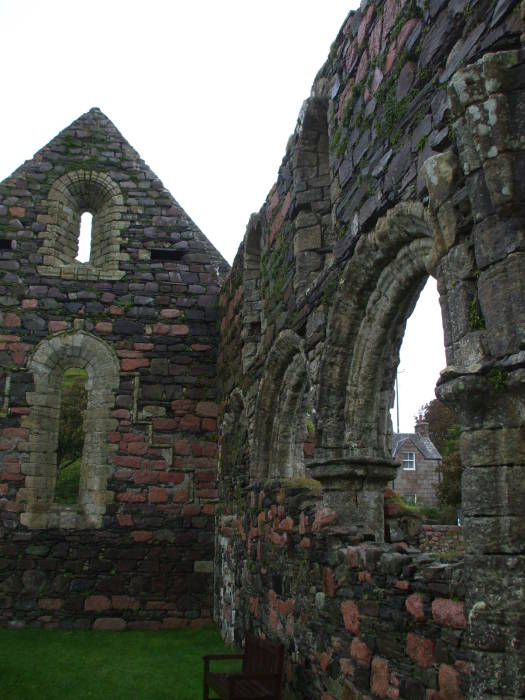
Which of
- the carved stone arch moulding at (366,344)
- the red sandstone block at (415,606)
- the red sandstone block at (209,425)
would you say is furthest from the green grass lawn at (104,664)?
the red sandstone block at (415,606)

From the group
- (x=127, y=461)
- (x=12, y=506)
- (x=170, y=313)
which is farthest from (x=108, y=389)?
(x=12, y=506)

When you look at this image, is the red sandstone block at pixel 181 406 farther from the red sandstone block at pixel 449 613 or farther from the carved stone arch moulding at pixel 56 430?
the red sandstone block at pixel 449 613

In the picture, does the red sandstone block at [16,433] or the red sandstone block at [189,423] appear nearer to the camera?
the red sandstone block at [16,433]

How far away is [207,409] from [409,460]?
872 inches

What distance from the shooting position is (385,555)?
4496 mm

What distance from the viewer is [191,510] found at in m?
10.9

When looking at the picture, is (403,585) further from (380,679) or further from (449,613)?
(380,679)

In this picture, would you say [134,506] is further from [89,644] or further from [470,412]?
[470,412]

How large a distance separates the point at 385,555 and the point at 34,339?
8.32m

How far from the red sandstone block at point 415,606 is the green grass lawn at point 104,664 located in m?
3.50

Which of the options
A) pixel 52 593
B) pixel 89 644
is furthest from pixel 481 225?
pixel 52 593

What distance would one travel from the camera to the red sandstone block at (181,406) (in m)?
11.3

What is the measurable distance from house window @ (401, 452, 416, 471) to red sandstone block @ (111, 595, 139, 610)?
74.9 feet

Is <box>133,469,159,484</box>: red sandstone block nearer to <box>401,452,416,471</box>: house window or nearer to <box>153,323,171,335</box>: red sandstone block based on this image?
<box>153,323,171,335</box>: red sandstone block
